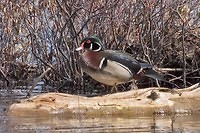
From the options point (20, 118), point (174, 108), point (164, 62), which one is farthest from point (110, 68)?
point (164, 62)

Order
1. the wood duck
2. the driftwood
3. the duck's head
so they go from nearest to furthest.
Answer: the driftwood → the wood duck → the duck's head

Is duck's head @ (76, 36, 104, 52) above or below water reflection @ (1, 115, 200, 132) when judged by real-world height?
above

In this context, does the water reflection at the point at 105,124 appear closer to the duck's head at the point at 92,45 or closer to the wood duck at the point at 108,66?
the wood duck at the point at 108,66

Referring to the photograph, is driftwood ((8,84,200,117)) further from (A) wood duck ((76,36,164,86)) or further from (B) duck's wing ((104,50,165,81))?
(B) duck's wing ((104,50,165,81))

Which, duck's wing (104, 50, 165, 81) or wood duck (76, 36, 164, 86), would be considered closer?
wood duck (76, 36, 164, 86)

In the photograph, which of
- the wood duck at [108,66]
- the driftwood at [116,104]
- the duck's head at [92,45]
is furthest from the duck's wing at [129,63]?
the driftwood at [116,104]

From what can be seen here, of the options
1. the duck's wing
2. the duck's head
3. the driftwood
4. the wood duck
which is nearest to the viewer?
the driftwood

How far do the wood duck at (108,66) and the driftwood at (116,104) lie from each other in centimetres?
73

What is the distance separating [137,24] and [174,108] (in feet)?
10.2

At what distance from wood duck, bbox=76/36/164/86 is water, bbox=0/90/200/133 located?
1073 millimetres

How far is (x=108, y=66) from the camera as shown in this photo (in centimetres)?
870

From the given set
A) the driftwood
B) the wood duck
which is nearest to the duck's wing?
the wood duck

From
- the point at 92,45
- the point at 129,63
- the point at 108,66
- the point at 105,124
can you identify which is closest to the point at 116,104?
the point at 105,124

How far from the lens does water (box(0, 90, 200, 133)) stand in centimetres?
675
